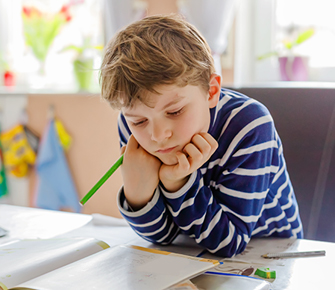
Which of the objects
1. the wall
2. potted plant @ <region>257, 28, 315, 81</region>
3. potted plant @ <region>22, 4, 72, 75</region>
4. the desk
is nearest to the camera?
the desk

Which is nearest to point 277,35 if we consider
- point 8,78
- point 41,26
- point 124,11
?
point 124,11

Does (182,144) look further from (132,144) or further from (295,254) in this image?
(295,254)

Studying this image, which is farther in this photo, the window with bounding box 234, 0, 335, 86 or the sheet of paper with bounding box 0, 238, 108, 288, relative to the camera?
the window with bounding box 234, 0, 335, 86

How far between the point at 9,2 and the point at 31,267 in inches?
105

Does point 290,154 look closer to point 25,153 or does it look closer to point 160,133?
point 160,133

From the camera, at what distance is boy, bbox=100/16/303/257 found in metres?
0.69

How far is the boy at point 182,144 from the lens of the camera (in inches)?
27.0

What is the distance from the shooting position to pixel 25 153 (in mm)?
2295

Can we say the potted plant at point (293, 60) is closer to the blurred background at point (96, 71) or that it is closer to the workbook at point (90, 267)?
→ the blurred background at point (96, 71)

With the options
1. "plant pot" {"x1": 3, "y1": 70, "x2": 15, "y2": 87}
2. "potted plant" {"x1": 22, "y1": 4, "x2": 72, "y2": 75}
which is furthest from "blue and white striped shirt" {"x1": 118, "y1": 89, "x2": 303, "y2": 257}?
"plant pot" {"x1": 3, "y1": 70, "x2": 15, "y2": 87}

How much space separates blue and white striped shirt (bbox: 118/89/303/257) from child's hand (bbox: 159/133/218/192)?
0.06ft

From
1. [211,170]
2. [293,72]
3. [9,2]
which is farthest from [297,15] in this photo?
[9,2]

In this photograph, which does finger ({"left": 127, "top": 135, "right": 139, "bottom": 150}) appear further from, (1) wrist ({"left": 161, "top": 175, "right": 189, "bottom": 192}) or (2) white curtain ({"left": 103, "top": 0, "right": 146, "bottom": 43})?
(2) white curtain ({"left": 103, "top": 0, "right": 146, "bottom": 43})

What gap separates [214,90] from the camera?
809mm
